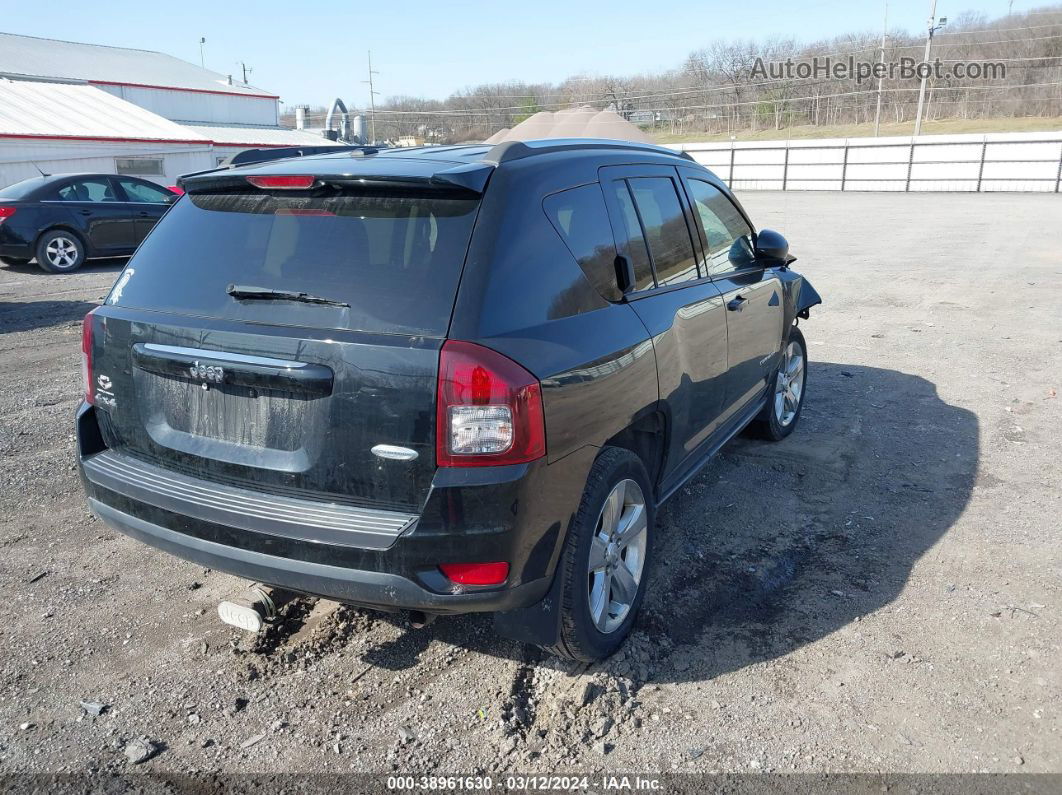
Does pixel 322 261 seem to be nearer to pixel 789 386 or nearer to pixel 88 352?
pixel 88 352

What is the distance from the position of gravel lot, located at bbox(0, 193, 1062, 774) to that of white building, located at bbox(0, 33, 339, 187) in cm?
1999

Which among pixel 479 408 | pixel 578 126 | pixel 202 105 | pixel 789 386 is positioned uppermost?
pixel 202 105

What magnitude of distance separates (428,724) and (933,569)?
2558mm

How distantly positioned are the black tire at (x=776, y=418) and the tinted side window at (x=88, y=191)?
11.7 m

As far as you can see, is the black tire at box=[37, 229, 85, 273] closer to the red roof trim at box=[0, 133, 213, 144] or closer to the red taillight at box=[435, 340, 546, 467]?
the red taillight at box=[435, 340, 546, 467]

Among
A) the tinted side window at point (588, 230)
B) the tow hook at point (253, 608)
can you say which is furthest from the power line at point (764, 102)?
the tow hook at point (253, 608)

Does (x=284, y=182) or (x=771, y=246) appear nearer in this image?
(x=284, y=182)

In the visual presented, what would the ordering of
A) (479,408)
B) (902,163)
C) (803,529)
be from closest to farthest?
(479,408) < (803,529) < (902,163)

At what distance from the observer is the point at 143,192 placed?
13875 mm

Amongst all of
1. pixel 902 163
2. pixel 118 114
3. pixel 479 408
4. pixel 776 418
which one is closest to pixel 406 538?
pixel 479 408

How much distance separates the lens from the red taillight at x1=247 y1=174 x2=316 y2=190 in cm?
292

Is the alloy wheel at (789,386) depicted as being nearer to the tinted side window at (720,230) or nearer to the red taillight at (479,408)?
the tinted side window at (720,230)

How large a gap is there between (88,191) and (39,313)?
159 inches

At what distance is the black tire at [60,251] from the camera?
1295cm
